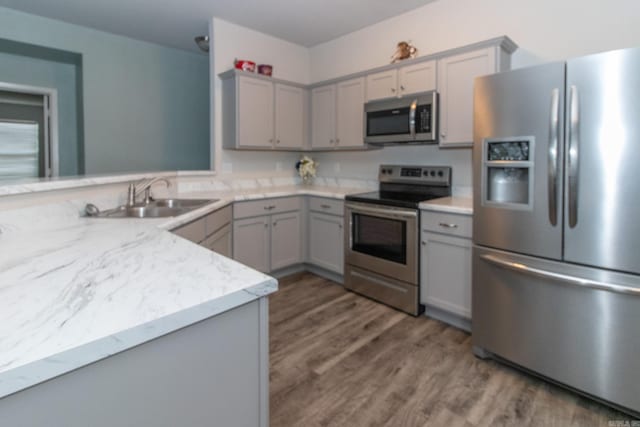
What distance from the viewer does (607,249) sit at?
1.69m

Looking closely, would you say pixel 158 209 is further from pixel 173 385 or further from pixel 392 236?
pixel 173 385

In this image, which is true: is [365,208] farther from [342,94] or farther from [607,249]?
[607,249]

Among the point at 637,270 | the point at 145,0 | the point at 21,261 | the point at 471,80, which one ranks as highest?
the point at 145,0

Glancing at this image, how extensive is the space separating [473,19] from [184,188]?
9.58 ft

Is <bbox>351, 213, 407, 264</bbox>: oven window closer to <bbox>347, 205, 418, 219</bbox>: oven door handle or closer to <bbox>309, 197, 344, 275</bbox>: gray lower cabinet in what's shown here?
<bbox>347, 205, 418, 219</bbox>: oven door handle

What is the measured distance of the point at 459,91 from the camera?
2.78 metres

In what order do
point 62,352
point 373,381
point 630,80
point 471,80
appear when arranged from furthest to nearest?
point 471,80 < point 373,381 < point 630,80 < point 62,352

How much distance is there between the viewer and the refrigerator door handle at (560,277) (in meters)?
1.64

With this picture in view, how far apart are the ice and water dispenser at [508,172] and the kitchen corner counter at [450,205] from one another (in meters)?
0.34

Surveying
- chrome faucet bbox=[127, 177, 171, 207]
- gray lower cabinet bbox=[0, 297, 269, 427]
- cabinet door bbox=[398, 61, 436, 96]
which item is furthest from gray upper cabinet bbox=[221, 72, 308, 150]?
gray lower cabinet bbox=[0, 297, 269, 427]

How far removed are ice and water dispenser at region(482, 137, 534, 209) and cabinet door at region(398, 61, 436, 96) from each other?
42.3 inches

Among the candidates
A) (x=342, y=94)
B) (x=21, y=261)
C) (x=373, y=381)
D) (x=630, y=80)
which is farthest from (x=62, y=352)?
(x=342, y=94)

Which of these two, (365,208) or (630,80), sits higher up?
(630,80)

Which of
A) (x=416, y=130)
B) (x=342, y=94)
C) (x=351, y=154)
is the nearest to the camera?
(x=416, y=130)
